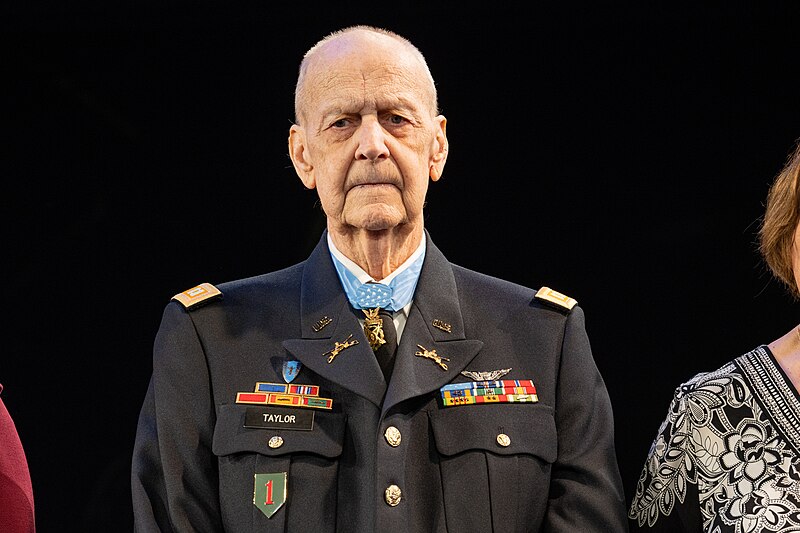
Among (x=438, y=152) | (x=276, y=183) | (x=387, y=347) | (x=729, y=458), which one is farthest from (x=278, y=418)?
(x=276, y=183)

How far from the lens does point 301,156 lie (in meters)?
2.78

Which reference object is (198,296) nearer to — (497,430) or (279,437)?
(279,437)

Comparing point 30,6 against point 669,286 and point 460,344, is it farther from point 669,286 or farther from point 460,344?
point 669,286

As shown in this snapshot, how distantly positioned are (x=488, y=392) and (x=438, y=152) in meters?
0.56

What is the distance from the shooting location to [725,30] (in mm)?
3381

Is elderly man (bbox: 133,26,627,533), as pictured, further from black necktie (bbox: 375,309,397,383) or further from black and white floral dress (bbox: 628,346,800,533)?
black and white floral dress (bbox: 628,346,800,533)

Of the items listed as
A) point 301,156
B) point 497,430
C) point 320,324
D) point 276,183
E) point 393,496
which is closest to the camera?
point 393,496

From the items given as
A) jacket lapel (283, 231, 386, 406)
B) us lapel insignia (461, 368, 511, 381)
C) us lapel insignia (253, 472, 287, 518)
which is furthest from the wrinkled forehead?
us lapel insignia (253, 472, 287, 518)

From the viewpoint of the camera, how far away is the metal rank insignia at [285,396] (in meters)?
2.55

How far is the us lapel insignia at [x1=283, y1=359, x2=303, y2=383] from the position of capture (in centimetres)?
259

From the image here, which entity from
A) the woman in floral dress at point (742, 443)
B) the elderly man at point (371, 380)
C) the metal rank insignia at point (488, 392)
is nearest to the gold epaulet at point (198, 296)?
the elderly man at point (371, 380)

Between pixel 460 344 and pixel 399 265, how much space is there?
22 centimetres

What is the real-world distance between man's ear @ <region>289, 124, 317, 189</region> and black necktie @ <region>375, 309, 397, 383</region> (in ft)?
1.11

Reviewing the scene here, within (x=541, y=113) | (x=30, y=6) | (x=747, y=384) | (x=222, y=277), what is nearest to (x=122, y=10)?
(x=30, y=6)
